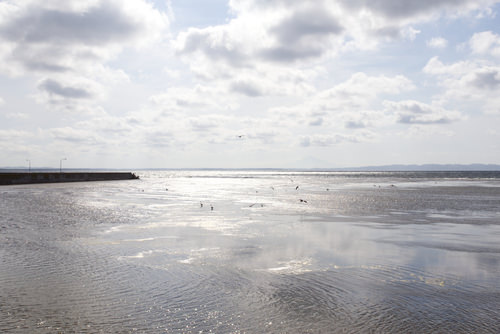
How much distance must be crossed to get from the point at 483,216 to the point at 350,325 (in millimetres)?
24547

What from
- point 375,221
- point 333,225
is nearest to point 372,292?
point 333,225

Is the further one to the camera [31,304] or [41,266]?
[41,266]

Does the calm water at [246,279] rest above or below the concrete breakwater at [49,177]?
below

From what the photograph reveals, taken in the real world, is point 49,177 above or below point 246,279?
above

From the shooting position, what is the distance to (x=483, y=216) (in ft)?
89.7

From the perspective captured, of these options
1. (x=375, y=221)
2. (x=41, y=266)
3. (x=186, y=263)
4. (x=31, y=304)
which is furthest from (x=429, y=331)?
(x=375, y=221)

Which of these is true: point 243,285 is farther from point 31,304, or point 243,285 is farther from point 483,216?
point 483,216

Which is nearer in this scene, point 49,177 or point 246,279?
point 246,279

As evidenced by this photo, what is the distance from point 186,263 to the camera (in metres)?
12.8

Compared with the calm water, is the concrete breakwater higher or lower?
higher

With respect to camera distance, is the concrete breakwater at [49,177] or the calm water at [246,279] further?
the concrete breakwater at [49,177]

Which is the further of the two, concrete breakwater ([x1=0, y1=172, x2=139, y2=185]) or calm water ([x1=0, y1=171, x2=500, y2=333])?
concrete breakwater ([x1=0, y1=172, x2=139, y2=185])

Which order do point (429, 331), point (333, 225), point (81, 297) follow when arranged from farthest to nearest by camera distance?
point (333, 225), point (81, 297), point (429, 331)

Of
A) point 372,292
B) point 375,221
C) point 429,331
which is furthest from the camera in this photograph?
point 375,221
